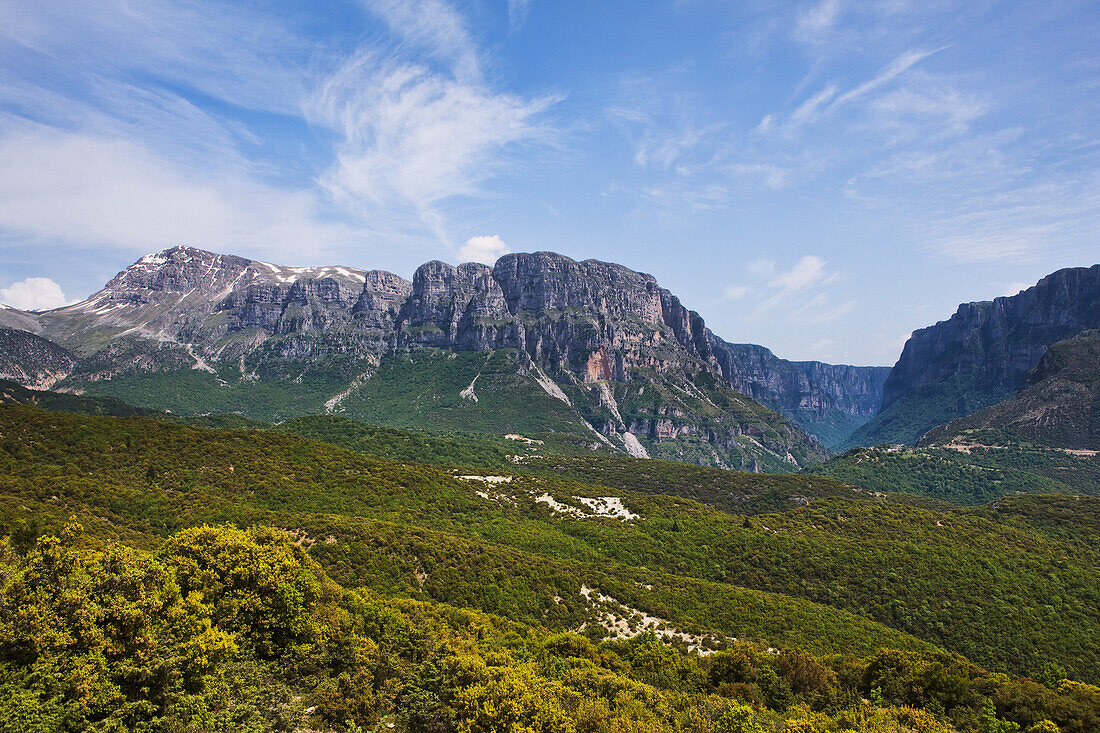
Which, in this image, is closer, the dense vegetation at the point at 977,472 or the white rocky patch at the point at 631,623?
the white rocky patch at the point at 631,623

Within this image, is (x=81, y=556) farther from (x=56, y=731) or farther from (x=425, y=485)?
(x=425, y=485)

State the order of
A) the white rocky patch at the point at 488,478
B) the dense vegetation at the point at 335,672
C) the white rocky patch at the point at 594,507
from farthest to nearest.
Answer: the white rocky patch at the point at 488,478
the white rocky patch at the point at 594,507
the dense vegetation at the point at 335,672

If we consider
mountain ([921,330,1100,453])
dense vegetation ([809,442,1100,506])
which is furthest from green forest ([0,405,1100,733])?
mountain ([921,330,1100,453])

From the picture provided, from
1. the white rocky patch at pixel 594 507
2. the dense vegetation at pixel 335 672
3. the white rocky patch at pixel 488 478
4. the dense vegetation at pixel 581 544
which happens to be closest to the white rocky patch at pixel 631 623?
the dense vegetation at pixel 581 544

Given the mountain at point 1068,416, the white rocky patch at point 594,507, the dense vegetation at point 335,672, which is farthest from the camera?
the mountain at point 1068,416

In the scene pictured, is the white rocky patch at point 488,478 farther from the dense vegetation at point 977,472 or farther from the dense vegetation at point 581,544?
→ the dense vegetation at point 977,472

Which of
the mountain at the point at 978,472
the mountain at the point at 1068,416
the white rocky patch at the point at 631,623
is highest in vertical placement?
the mountain at the point at 1068,416

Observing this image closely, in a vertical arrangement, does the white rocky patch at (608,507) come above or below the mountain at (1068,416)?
below
